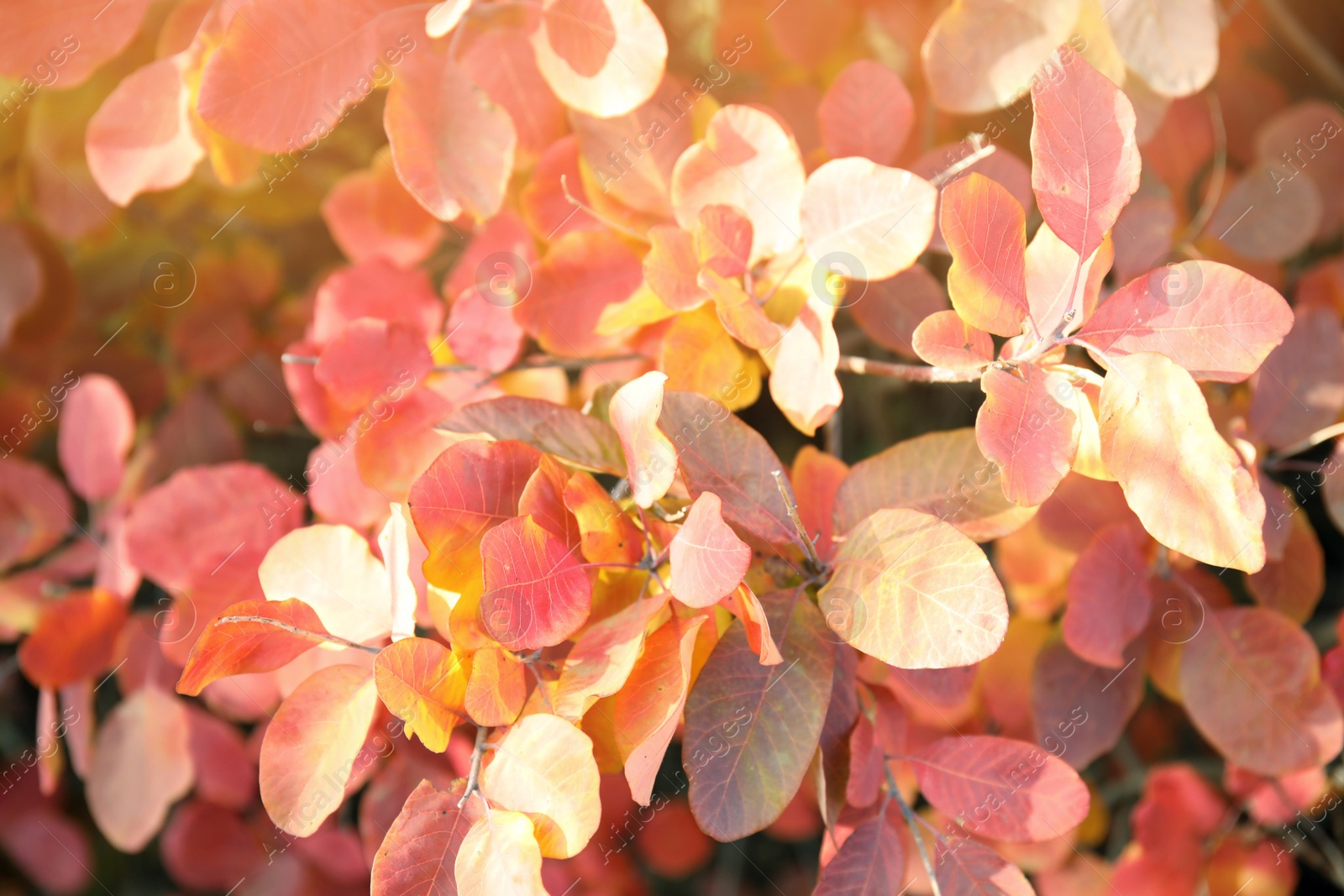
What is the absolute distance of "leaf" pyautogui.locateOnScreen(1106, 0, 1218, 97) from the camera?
0.60 m

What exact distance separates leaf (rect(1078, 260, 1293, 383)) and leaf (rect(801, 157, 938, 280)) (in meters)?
0.11

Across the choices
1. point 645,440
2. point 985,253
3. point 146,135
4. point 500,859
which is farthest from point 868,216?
point 146,135

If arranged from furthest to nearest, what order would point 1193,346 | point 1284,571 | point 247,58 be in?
1. point 1284,571
2. point 247,58
3. point 1193,346

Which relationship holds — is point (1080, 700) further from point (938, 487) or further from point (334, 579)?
point (334, 579)

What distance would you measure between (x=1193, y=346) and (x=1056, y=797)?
0.90 ft

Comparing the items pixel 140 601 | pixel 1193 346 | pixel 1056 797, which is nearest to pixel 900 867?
pixel 1056 797

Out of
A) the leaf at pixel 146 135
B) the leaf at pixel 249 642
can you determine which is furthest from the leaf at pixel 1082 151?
the leaf at pixel 146 135

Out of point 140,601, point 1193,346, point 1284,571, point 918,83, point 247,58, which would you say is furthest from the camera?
point 140,601

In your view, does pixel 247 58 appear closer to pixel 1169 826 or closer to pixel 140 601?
pixel 140 601

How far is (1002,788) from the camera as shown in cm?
52

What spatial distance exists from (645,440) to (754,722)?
0.56 ft

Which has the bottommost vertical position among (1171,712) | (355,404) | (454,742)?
(1171,712)

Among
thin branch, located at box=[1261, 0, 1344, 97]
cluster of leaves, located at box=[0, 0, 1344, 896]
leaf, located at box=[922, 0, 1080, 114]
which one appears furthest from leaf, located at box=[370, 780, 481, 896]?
thin branch, located at box=[1261, 0, 1344, 97]

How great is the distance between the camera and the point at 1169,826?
727 mm
